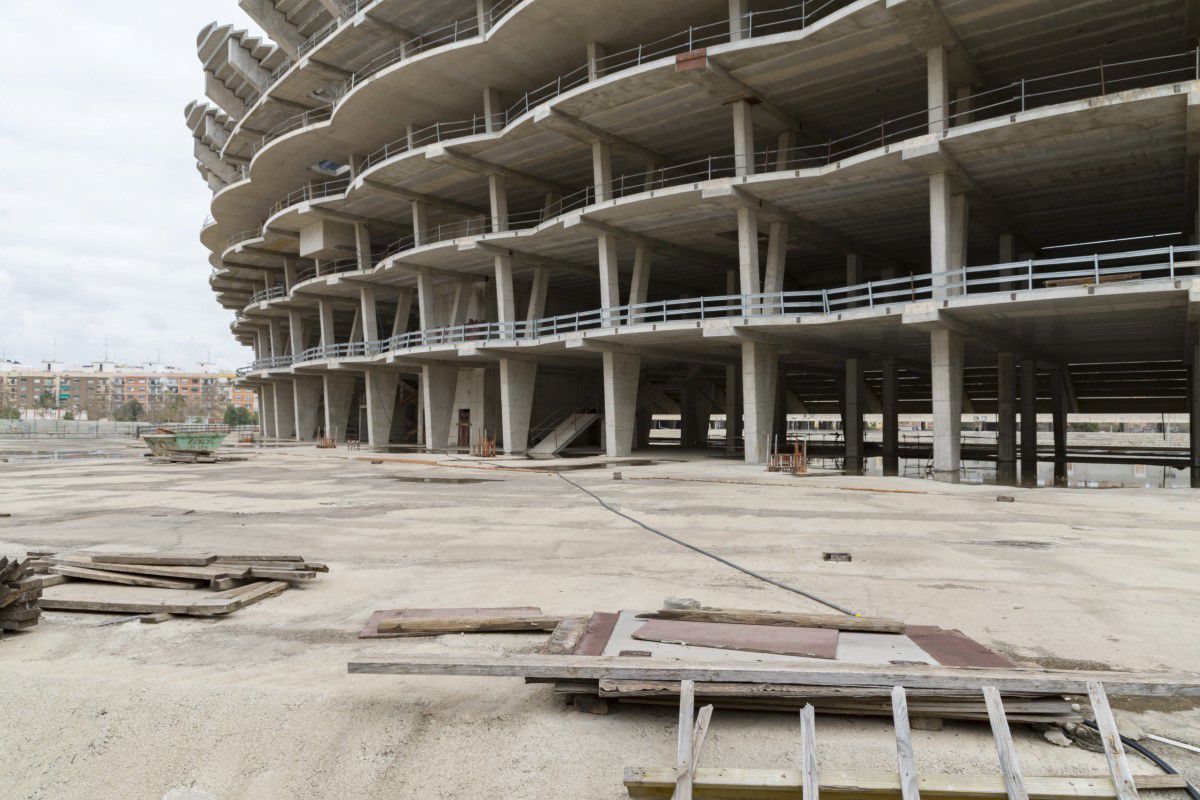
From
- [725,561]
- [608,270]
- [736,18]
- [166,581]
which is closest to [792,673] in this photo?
[725,561]

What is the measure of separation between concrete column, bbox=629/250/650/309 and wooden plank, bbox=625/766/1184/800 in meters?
26.2

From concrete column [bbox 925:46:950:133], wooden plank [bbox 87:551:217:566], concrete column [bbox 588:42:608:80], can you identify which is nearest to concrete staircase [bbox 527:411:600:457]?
concrete column [bbox 588:42:608:80]

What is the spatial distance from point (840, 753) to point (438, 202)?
3657 cm

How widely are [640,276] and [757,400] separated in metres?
7.86

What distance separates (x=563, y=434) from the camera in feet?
118

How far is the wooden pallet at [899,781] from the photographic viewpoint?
353cm

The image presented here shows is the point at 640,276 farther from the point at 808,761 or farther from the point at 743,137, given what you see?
the point at 808,761

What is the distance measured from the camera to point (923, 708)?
428 cm

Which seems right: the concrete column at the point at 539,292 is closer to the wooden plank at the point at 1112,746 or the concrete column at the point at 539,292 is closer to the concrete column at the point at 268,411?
the wooden plank at the point at 1112,746

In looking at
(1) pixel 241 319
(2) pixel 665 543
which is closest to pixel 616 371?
(2) pixel 665 543

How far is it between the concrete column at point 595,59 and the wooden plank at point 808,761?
25.3 metres

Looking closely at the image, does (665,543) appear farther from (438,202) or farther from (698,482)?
(438,202)

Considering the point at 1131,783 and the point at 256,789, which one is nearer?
the point at 1131,783

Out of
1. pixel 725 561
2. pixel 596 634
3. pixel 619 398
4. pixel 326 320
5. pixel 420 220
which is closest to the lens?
pixel 596 634
